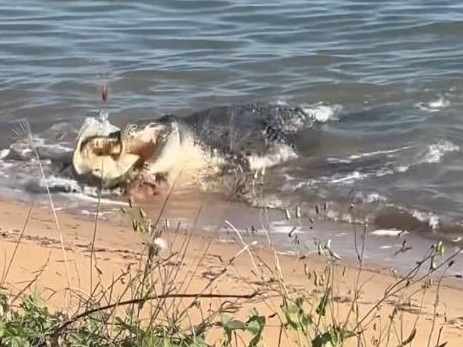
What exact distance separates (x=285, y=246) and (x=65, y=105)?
12.0ft

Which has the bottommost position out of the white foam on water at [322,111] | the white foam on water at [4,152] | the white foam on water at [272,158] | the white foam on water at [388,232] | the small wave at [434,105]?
the white foam on water at [4,152]

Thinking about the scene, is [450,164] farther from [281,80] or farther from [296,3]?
[296,3]

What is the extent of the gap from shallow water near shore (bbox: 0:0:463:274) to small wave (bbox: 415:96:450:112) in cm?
2

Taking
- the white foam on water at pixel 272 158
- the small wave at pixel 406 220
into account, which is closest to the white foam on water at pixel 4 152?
the white foam on water at pixel 272 158

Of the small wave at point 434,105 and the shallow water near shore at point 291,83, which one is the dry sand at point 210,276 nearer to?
the shallow water near shore at point 291,83

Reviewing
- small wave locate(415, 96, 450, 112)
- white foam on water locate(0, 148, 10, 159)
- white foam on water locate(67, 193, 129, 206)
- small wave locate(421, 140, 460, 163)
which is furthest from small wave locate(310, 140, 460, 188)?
white foam on water locate(0, 148, 10, 159)

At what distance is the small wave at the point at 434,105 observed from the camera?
7.94m

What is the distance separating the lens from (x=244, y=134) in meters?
7.42

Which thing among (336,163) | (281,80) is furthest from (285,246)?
(281,80)

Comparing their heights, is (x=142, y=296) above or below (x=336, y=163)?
above

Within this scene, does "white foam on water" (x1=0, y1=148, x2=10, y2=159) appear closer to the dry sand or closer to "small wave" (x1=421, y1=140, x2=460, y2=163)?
the dry sand

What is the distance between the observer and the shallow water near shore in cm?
639

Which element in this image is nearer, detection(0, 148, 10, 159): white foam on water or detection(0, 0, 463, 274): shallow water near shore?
detection(0, 0, 463, 274): shallow water near shore

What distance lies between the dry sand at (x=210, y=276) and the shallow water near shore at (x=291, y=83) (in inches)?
22.3
